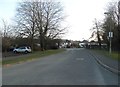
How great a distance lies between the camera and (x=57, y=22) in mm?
74438

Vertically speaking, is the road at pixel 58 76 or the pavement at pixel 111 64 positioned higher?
the pavement at pixel 111 64

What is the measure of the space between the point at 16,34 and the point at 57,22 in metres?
10.9

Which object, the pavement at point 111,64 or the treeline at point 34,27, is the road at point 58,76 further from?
the treeline at point 34,27

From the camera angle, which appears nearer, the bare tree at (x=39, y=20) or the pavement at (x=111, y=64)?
the pavement at (x=111, y=64)

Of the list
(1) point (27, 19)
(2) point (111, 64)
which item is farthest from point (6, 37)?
(2) point (111, 64)

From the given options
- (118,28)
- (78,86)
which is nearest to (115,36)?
(118,28)

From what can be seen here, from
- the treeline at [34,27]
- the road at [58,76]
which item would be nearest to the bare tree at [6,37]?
the treeline at [34,27]

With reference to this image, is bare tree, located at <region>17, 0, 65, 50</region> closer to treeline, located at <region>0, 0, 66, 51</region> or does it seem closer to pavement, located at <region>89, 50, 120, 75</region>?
treeline, located at <region>0, 0, 66, 51</region>

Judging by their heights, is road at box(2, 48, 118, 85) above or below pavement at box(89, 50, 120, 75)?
below

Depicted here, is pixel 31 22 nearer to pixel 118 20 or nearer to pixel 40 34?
pixel 40 34

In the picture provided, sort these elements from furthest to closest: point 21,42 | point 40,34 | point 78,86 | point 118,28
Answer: point 21,42
point 40,34
point 118,28
point 78,86

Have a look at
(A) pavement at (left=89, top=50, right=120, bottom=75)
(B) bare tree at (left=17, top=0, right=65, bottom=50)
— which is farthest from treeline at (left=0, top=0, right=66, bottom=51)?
(A) pavement at (left=89, top=50, right=120, bottom=75)

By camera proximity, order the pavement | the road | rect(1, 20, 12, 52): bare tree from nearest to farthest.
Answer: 1. the road
2. the pavement
3. rect(1, 20, 12, 52): bare tree

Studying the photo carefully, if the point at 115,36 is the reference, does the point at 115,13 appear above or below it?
above
